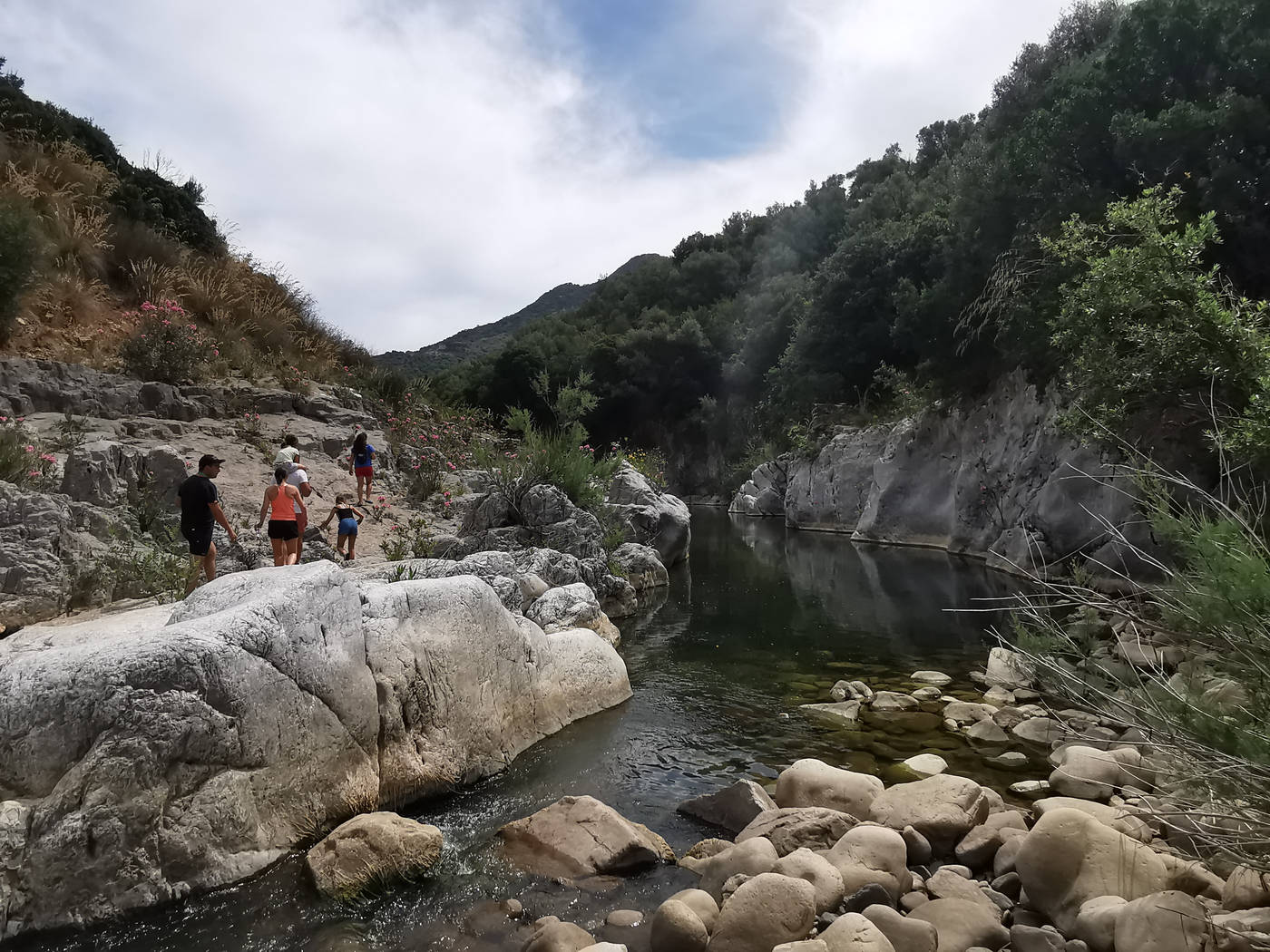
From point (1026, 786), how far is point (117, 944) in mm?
5883

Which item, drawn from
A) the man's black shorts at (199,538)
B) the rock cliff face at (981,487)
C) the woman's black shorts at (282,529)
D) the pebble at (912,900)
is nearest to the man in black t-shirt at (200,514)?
the man's black shorts at (199,538)

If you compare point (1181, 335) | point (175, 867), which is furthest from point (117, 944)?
point (1181, 335)

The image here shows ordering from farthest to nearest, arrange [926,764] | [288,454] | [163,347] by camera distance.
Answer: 1. [163,347]
2. [288,454]
3. [926,764]

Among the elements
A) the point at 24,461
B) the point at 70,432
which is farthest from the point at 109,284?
the point at 24,461

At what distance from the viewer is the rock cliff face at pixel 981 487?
49.9 ft

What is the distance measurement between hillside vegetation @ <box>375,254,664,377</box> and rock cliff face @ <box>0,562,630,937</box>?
54.1 m

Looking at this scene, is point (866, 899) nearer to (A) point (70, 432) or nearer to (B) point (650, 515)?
(A) point (70, 432)

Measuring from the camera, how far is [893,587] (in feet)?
52.2

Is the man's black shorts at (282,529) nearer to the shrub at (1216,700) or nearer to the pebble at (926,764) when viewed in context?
the pebble at (926,764)

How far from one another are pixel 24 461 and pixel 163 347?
19.6 ft

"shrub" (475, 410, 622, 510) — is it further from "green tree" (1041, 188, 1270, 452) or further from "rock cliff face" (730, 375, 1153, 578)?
"green tree" (1041, 188, 1270, 452)

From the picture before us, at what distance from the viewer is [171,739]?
407 centimetres

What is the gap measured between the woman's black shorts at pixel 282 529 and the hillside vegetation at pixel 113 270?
23.9ft

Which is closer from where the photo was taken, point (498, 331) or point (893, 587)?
point (893, 587)
